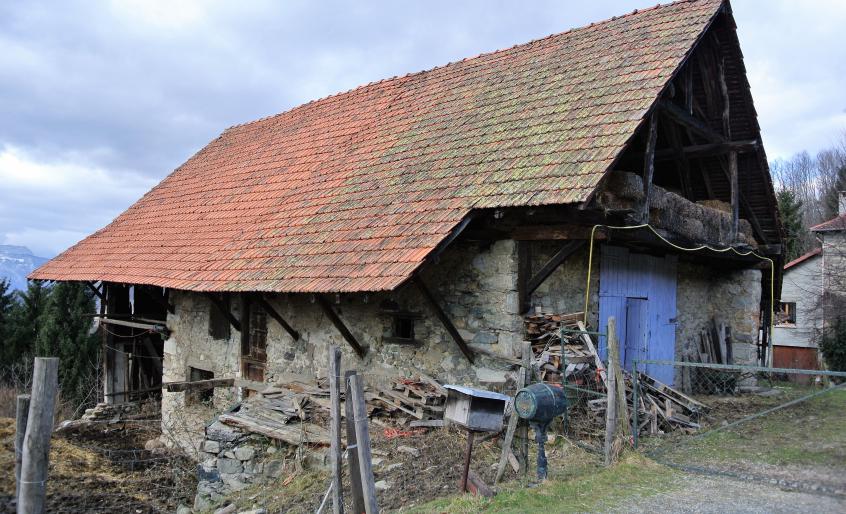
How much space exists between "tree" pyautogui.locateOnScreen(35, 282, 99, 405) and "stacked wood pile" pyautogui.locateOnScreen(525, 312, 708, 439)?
14620mm

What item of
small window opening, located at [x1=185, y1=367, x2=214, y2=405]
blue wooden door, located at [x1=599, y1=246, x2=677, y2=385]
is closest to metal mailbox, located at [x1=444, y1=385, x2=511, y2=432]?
blue wooden door, located at [x1=599, y1=246, x2=677, y2=385]

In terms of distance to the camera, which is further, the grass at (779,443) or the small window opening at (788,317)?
the small window opening at (788,317)

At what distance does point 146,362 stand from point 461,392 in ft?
38.6

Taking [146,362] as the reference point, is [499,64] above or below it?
above

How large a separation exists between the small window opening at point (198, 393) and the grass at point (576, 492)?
7.29 metres

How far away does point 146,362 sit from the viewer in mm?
14617

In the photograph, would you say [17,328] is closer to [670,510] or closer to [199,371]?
[199,371]

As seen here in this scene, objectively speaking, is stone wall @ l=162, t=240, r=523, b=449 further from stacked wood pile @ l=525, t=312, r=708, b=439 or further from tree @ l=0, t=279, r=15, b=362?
tree @ l=0, t=279, r=15, b=362

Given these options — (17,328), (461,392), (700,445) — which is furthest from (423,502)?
(17,328)

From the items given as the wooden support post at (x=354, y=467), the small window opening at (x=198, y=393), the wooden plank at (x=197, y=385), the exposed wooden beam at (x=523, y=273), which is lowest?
the small window opening at (x=198, y=393)

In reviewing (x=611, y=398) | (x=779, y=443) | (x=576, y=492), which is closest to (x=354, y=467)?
(x=576, y=492)

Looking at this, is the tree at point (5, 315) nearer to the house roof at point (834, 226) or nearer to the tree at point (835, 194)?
the house roof at point (834, 226)

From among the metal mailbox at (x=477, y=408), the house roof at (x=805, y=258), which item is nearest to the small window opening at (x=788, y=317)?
the house roof at (x=805, y=258)

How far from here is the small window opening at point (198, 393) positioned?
11.2 m
